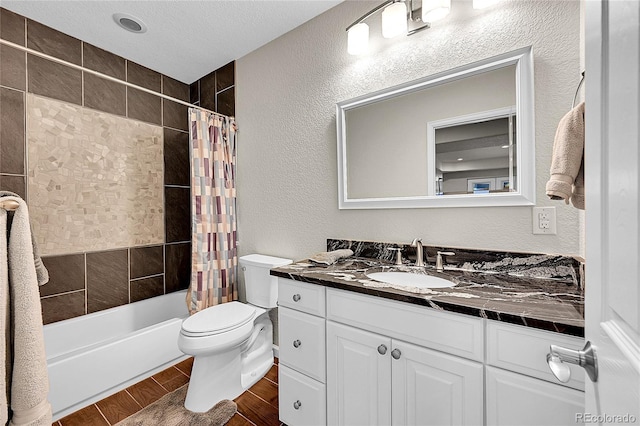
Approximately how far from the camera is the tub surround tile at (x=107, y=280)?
2.18 metres

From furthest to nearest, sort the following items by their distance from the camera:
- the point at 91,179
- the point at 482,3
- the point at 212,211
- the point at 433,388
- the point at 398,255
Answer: the point at 212,211 → the point at 91,179 → the point at 398,255 → the point at 482,3 → the point at 433,388

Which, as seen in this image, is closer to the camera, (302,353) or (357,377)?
(357,377)

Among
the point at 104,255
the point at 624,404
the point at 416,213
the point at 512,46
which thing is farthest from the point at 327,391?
the point at 104,255

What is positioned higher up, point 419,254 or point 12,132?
point 12,132

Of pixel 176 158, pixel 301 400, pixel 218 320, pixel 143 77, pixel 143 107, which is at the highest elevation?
pixel 143 77

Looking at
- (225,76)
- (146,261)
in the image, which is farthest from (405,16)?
(146,261)

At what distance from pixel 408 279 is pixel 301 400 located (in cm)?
77

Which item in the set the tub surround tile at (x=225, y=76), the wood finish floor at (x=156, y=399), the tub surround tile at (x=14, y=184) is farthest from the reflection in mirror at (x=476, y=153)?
the tub surround tile at (x=14, y=184)

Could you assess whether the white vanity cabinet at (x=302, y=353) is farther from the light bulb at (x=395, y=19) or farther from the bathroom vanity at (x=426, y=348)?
the light bulb at (x=395, y=19)

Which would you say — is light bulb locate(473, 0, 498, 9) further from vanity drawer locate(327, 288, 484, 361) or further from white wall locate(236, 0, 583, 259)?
vanity drawer locate(327, 288, 484, 361)

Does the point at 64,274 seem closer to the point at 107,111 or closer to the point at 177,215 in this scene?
the point at 177,215

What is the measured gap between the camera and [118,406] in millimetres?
1669

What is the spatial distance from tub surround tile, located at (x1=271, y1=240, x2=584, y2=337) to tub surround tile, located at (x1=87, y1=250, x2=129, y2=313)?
5.47 ft

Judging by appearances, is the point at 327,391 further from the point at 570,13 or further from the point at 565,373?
the point at 570,13
